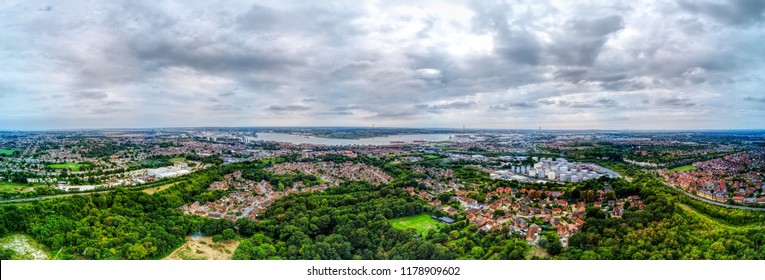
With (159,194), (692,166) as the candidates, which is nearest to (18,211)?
(159,194)

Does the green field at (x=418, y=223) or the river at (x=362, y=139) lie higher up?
the river at (x=362, y=139)

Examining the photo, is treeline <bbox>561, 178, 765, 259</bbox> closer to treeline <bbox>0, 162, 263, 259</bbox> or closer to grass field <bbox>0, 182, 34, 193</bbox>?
treeline <bbox>0, 162, 263, 259</bbox>

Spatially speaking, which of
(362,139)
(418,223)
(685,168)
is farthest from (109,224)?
(362,139)

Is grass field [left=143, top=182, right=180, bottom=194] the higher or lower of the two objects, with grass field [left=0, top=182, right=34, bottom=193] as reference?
lower

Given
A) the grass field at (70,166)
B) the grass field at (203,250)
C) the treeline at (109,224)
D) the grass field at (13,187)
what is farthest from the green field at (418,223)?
the grass field at (70,166)

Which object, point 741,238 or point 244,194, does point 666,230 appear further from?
point 244,194

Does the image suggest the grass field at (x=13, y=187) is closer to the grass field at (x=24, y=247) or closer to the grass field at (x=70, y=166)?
the grass field at (x=70, y=166)

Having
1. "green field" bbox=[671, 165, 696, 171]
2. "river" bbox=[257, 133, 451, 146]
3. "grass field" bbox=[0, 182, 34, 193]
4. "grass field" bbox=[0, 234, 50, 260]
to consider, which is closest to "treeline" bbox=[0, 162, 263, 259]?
"grass field" bbox=[0, 234, 50, 260]
